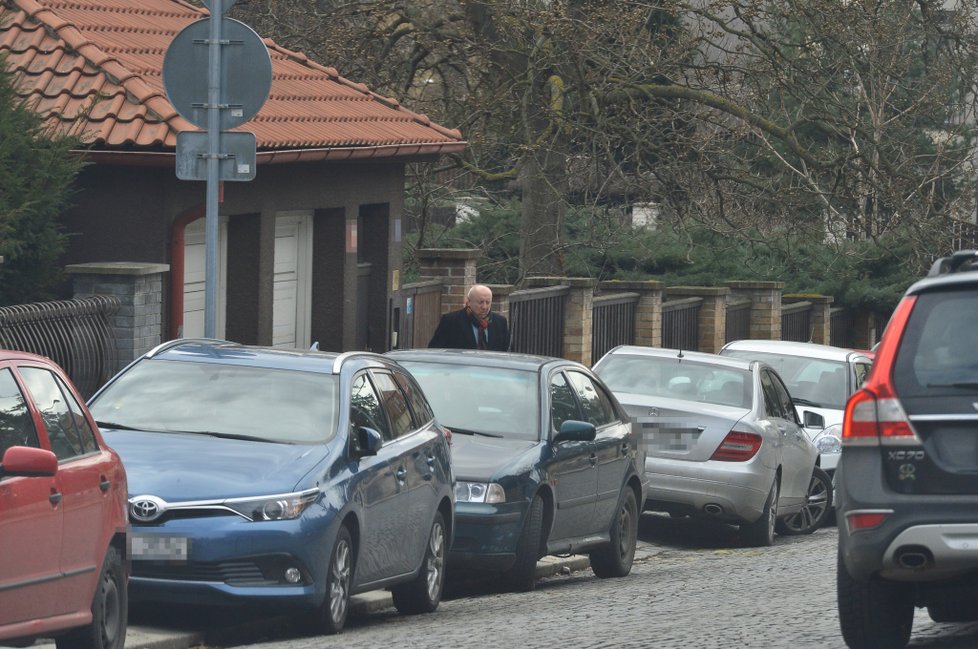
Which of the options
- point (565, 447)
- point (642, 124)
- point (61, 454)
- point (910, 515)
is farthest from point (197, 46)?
point (642, 124)

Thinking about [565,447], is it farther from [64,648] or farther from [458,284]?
[458,284]

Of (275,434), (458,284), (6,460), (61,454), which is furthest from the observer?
(458,284)

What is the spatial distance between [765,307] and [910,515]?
23218mm

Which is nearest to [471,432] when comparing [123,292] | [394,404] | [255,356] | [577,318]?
[394,404]

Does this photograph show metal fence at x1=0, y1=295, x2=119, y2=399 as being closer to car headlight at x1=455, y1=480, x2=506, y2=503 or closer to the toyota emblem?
car headlight at x1=455, y1=480, x2=506, y2=503

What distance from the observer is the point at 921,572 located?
7238 mm

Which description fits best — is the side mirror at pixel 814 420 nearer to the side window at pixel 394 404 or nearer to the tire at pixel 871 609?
the side window at pixel 394 404

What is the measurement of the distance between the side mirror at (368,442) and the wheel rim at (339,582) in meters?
0.55

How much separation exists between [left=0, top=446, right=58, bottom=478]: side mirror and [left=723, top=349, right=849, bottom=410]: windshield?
12.7m

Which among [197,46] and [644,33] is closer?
[197,46]

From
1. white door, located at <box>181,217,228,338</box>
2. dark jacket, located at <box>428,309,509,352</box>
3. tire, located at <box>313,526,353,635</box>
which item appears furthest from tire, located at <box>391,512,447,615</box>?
white door, located at <box>181,217,228,338</box>

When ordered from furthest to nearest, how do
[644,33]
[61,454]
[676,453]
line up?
[644,33], [676,453], [61,454]

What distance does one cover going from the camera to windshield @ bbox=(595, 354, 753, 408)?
15367mm

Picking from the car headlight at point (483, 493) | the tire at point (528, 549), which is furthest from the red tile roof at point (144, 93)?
the tire at point (528, 549)
